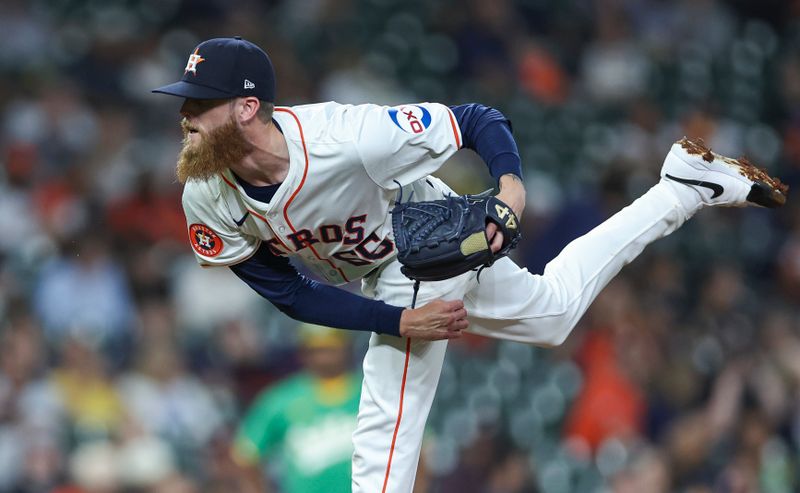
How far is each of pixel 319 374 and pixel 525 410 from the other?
154 cm

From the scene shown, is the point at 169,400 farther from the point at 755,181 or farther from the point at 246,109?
the point at 755,181

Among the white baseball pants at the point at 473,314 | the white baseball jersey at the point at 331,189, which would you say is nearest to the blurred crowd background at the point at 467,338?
the white baseball pants at the point at 473,314

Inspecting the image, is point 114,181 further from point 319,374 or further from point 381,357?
point 381,357

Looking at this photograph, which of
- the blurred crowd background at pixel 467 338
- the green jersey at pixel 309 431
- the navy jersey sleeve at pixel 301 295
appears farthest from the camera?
the blurred crowd background at pixel 467 338

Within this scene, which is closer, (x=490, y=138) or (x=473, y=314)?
(x=490, y=138)

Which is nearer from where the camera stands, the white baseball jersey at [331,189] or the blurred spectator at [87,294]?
the white baseball jersey at [331,189]

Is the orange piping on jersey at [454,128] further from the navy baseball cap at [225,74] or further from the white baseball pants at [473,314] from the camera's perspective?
the navy baseball cap at [225,74]

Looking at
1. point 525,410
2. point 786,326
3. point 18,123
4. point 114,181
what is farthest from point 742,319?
point 18,123

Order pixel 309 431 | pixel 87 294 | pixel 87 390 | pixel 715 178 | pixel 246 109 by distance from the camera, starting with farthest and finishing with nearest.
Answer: pixel 87 294
pixel 87 390
pixel 309 431
pixel 715 178
pixel 246 109

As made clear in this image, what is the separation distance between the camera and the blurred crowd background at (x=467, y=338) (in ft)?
17.8

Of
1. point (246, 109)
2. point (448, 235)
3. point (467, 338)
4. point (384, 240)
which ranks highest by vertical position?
point (246, 109)

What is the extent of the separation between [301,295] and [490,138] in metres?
0.71

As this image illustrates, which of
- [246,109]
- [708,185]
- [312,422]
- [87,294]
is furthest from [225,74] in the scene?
[87,294]

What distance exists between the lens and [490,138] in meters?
3.33
